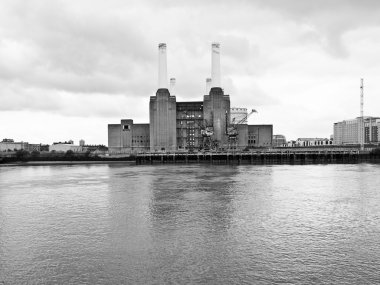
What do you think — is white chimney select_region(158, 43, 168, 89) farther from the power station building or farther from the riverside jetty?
the riverside jetty

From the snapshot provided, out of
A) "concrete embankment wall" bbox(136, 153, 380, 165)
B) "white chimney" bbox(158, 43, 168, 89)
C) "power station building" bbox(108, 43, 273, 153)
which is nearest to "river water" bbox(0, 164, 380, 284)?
"concrete embankment wall" bbox(136, 153, 380, 165)

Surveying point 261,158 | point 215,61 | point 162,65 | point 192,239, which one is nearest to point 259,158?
point 261,158

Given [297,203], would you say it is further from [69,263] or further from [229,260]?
[69,263]

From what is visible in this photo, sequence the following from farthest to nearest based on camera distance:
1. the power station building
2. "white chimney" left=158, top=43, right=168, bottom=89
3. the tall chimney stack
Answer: the power station building < the tall chimney stack < "white chimney" left=158, top=43, right=168, bottom=89

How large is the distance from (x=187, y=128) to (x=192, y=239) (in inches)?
6164

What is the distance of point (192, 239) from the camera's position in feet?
68.0

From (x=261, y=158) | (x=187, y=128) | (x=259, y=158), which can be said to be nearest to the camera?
(x=261, y=158)

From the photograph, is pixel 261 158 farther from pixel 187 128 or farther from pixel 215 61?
pixel 187 128

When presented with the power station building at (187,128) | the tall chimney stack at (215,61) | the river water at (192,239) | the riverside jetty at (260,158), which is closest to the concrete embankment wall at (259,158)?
the riverside jetty at (260,158)

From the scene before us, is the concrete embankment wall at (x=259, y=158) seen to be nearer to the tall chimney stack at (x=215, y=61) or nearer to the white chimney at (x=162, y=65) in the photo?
the white chimney at (x=162, y=65)

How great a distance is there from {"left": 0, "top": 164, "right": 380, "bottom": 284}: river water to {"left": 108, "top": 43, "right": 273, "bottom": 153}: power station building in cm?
12615

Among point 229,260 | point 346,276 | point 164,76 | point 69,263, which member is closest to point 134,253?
point 69,263

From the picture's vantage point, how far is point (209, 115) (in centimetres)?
16588

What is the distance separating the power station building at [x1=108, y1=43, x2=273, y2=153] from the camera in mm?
161625
